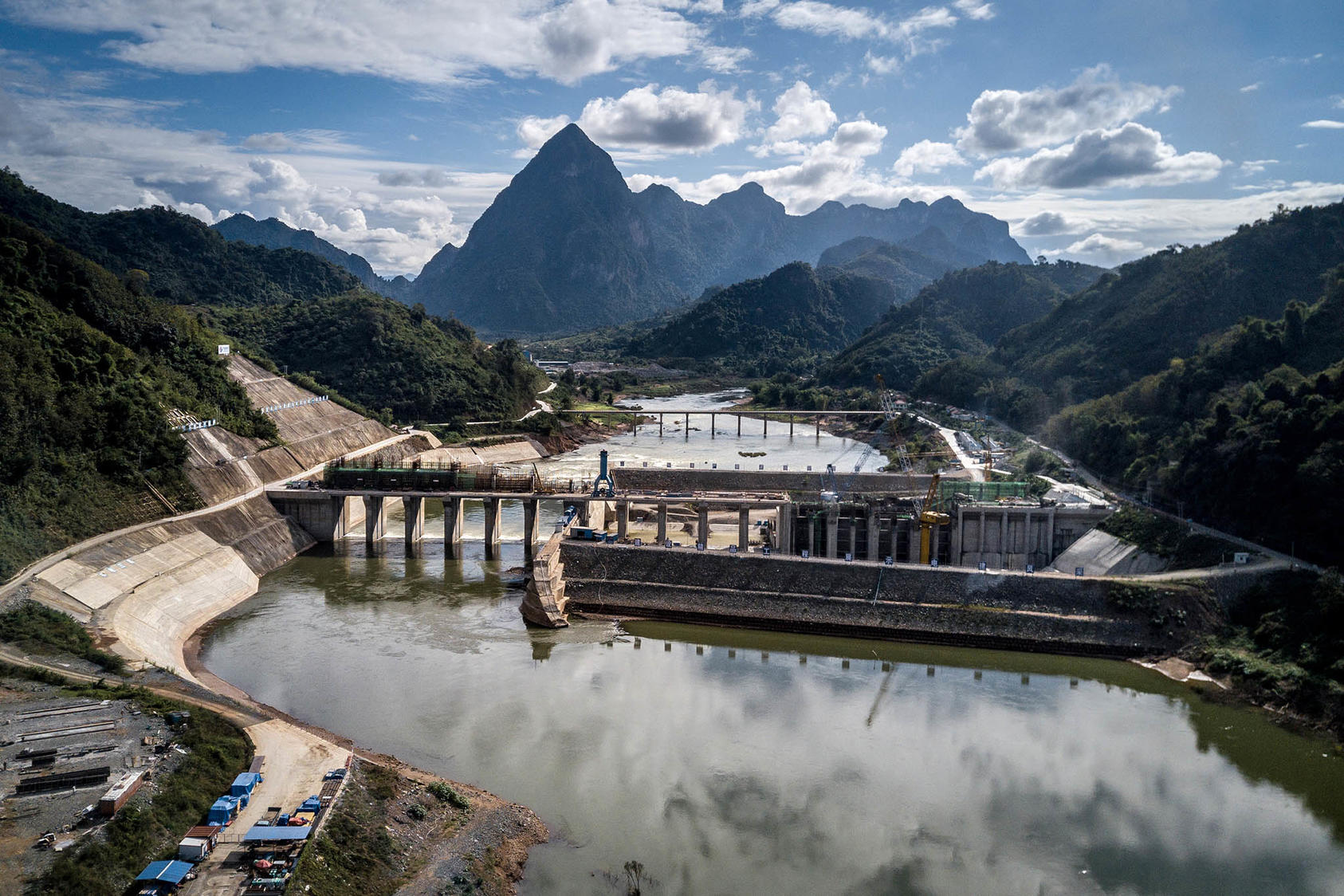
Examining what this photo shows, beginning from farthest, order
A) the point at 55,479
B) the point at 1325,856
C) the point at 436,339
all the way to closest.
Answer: the point at 436,339
the point at 55,479
the point at 1325,856

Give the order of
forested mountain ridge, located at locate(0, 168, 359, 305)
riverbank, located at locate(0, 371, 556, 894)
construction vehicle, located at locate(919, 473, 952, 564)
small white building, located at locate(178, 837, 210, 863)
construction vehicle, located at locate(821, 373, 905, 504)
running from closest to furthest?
small white building, located at locate(178, 837, 210, 863) < riverbank, located at locate(0, 371, 556, 894) < construction vehicle, located at locate(919, 473, 952, 564) < construction vehicle, located at locate(821, 373, 905, 504) < forested mountain ridge, located at locate(0, 168, 359, 305)

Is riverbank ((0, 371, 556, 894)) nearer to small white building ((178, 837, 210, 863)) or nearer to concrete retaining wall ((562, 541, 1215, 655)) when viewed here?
small white building ((178, 837, 210, 863))

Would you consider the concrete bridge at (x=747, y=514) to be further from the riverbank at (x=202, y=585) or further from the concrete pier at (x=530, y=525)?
the riverbank at (x=202, y=585)

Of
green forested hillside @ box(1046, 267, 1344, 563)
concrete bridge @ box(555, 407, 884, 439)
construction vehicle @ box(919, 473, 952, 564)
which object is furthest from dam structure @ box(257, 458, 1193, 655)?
concrete bridge @ box(555, 407, 884, 439)

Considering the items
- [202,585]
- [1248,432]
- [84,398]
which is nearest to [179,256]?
[84,398]

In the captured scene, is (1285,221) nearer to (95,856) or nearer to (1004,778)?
(1004,778)

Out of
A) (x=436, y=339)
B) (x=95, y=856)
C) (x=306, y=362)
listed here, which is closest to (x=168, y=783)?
(x=95, y=856)

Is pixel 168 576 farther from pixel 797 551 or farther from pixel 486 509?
pixel 797 551
